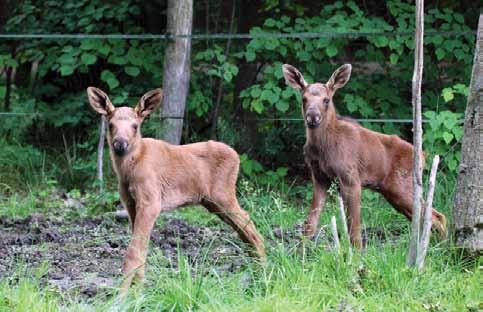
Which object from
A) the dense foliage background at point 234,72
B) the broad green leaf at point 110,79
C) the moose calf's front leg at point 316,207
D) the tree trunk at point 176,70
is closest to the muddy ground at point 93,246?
the moose calf's front leg at point 316,207

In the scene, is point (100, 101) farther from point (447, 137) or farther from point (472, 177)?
point (447, 137)

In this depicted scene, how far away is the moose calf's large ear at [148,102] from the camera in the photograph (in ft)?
23.4

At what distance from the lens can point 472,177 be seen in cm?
627

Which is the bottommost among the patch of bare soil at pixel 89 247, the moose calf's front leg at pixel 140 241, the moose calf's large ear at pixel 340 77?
the patch of bare soil at pixel 89 247

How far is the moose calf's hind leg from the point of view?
7.03 meters

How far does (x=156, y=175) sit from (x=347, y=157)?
5.67 feet

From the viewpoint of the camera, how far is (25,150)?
38.2ft

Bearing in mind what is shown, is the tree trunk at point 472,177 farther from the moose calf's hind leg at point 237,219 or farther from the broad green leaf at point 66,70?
the broad green leaf at point 66,70

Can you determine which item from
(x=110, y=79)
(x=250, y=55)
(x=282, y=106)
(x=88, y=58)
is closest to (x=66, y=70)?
(x=88, y=58)

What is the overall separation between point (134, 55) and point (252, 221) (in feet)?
14.7

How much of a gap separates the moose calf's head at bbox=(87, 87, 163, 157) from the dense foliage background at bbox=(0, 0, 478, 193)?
341 centimetres

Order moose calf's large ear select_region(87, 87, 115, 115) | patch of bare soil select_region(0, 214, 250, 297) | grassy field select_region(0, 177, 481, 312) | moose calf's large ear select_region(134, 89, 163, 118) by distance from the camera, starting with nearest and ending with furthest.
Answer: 1. grassy field select_region(0, 177, 481, 312)
2. patch of bare soil select_region(0, 214, 250, 297)
3. moose calf's large ear select_region(87, 87, 115, 115)
4. moose calf's large ear select_region(134, 89, 163, 118)

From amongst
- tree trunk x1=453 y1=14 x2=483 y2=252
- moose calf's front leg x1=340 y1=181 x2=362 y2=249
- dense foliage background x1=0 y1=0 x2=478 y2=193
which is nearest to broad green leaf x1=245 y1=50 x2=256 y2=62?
dense foliage background x1=0 y1=0 x2=478 y2=193

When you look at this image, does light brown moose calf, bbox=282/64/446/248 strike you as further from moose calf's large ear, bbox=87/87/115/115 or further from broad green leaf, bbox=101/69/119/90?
broad green leaf, bbox=101/69/119/90
